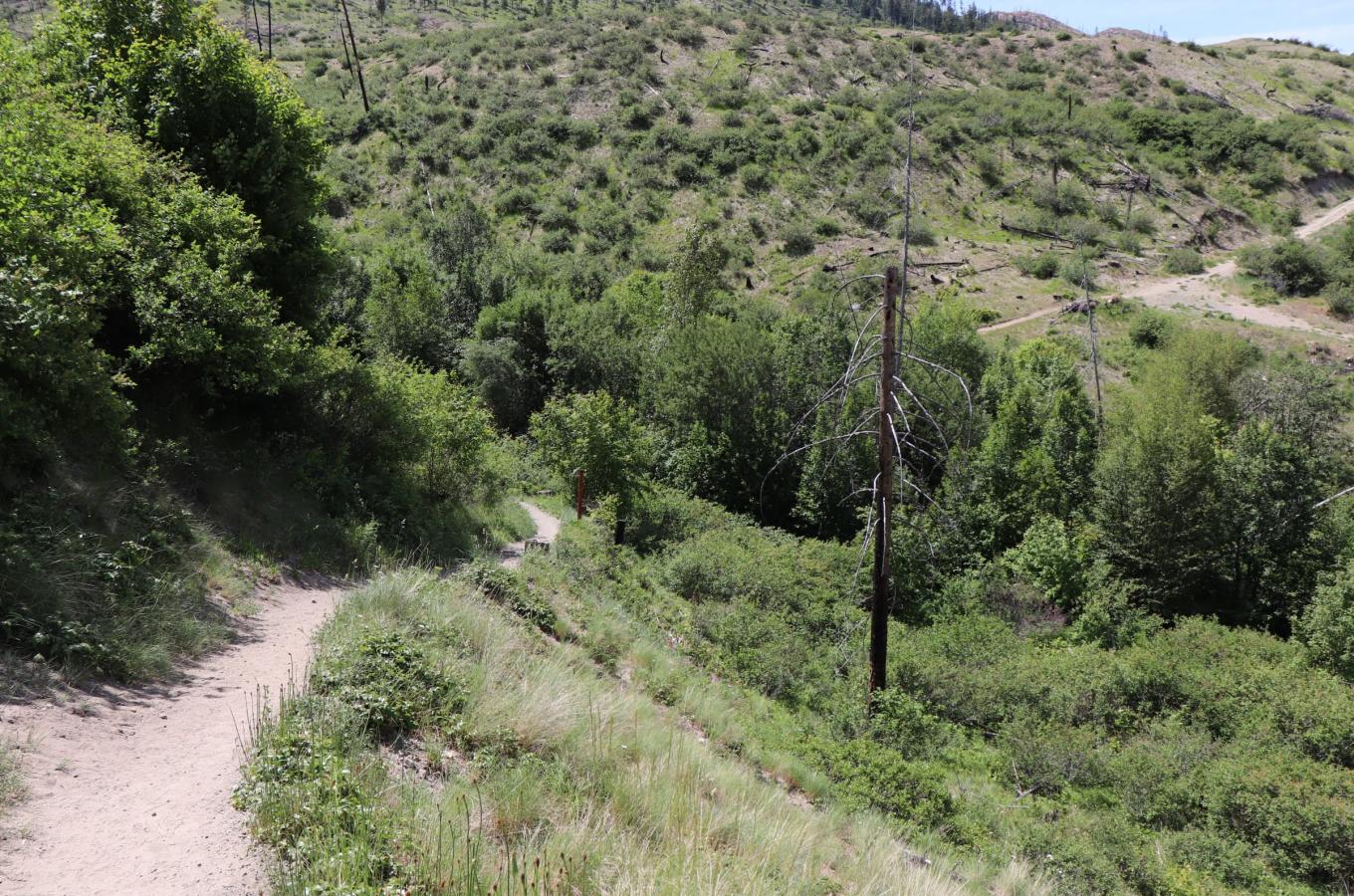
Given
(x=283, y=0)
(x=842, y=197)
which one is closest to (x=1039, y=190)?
(x=842, y=197)

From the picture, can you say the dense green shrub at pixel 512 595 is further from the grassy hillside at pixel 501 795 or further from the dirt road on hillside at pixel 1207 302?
the dirt road on hillside at pixel 1207 302

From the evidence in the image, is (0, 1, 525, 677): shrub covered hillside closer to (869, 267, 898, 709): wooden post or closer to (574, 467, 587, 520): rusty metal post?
(574, 467, 587, 520): rusty metal post

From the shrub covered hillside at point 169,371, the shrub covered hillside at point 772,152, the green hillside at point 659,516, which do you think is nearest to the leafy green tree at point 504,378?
the green hillside at point 659,516

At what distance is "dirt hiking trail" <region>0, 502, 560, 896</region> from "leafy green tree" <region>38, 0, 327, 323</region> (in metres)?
9.54

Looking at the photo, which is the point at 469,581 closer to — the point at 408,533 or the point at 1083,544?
the point at 408,533

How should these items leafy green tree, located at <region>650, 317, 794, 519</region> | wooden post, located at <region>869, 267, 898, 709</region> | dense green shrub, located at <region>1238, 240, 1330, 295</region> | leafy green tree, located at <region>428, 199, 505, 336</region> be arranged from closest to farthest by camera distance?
wooden post, located at <region>869, 267, 898, 709</region> → leafy green tree, located at <region>650, 317, 794, 519</region> → leafy green tree, located at <region>428, 199, 505, 336</region> → dense green shrub, located at <region>1238, 240, 1330, 295</region>

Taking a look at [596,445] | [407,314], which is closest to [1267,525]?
[596,445]

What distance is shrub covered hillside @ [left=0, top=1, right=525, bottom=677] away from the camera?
7.39 m

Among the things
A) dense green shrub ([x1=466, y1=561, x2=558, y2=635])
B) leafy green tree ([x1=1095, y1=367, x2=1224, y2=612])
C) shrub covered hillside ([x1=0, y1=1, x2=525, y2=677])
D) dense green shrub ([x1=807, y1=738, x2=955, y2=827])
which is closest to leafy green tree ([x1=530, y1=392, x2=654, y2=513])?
shrub covered hillside ([x1=0, y1=1, x2=525, y2=677])

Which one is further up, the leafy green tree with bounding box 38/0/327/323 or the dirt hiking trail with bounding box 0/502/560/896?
the leafy green tree with bounding box 38/0/327/323

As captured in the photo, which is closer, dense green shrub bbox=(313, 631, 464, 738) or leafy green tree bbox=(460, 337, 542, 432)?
dense green shrub bbox=(313, 631, 464, 738)

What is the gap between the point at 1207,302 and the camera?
153 feet

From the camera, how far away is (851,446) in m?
26.8

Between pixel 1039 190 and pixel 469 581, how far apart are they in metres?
Answer: 61.5
